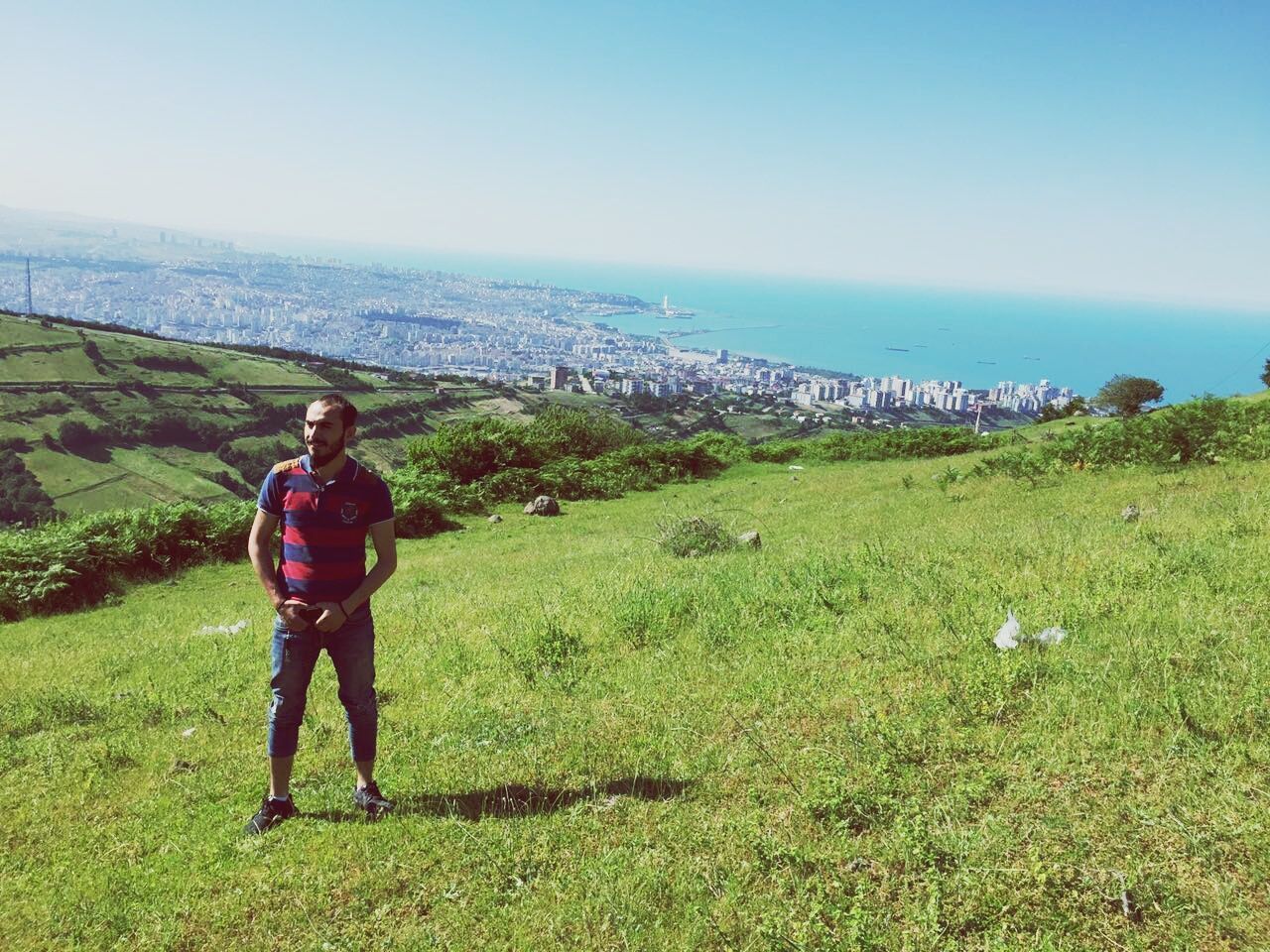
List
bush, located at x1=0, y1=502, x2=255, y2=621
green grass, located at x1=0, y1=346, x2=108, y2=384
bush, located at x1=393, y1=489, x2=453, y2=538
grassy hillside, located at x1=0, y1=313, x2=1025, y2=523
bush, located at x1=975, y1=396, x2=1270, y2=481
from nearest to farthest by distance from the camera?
bush, located at x1=0, y1=502, x2=255, y2=621 → bush, located at x1=975, y1=396, x2=1270, y2=481 → bush, located at x1=393, y1=489, x2=453, y2=538 → grassy hillside, located at x1=0, y1=313, x2=1025, y2=523 → green grass, located at x1=0, y1=346, x2=108, y2=384

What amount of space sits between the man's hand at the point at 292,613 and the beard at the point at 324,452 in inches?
37.0

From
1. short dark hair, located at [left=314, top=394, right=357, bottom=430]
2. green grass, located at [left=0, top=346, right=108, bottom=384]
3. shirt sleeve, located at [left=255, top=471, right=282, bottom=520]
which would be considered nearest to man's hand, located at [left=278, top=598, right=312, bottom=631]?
shirt sleeve, located at [left=255, top=471, right=282, bottom=520]

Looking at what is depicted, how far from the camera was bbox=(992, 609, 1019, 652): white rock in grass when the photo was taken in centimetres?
629

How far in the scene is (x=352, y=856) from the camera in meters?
4.56

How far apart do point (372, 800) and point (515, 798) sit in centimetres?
102

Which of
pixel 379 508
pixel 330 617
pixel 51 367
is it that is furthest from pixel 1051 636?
pixel 51 367

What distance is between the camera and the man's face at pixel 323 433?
15.3 ft

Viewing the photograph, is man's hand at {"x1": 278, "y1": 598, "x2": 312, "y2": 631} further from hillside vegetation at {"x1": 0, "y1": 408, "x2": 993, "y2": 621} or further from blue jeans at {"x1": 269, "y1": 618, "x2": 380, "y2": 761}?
hillside vegetation at {"x1": 0, "y1": 408, "x2": 993, "y2": 621}

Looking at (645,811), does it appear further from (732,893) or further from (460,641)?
(460,641)

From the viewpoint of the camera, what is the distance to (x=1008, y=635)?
6.43 meters

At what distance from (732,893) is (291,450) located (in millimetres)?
96114

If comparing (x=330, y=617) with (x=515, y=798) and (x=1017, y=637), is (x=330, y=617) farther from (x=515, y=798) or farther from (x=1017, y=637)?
(x=1017, y=637)

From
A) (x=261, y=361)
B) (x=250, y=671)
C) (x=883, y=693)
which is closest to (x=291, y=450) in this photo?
(x=261, y=361)

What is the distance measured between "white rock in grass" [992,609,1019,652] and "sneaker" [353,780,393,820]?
525 centimetres
